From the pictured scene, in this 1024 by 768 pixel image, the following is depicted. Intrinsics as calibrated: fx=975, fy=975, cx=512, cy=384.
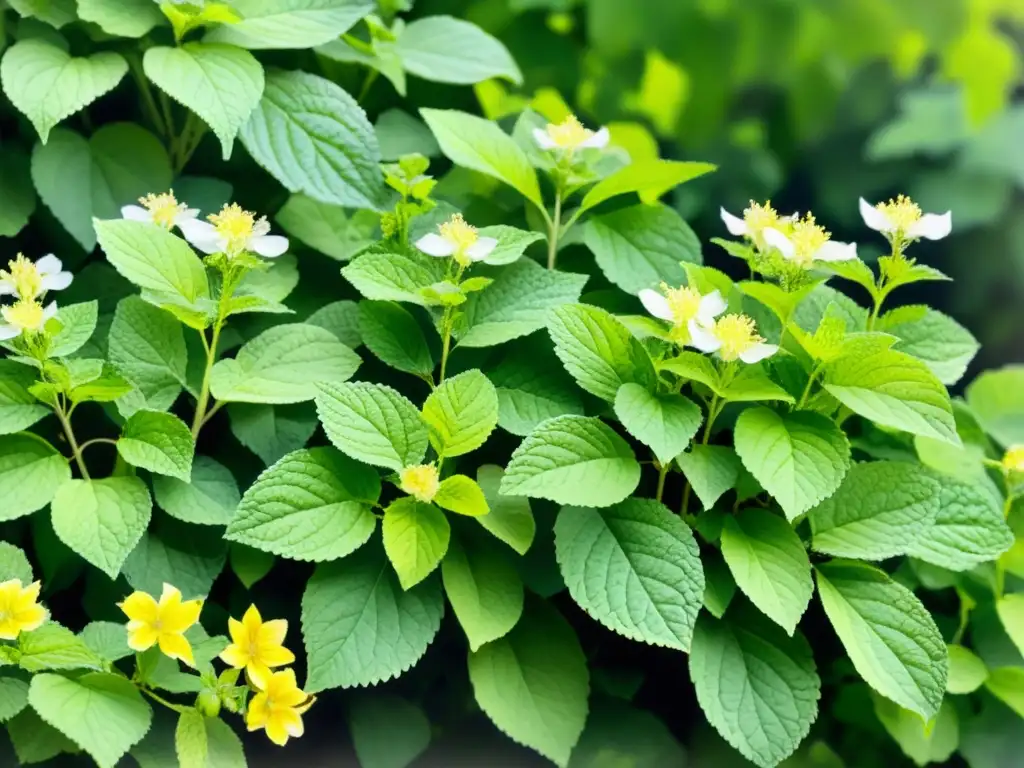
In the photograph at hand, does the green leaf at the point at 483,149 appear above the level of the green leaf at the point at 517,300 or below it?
above

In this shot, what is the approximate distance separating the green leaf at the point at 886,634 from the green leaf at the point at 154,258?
525 mm

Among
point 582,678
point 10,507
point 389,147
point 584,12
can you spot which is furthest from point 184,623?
point 584,12

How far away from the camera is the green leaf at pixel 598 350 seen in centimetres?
72

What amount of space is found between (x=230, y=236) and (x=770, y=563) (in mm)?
458

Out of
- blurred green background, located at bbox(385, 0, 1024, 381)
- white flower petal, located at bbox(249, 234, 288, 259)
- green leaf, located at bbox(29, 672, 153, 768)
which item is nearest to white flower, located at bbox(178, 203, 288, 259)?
white flower petal, located at bbox(249, 234, 288, 259)

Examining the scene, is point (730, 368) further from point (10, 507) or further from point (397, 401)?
point (10, 507)

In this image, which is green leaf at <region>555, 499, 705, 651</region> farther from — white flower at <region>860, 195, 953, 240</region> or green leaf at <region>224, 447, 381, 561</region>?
white flower at <region>860, 195, 953, 240</region>

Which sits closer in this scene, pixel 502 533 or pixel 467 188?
pixel 502 533

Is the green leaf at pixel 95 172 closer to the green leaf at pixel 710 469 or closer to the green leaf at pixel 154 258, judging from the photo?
the green leaf at pixel 154 258

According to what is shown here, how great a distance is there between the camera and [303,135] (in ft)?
2.90

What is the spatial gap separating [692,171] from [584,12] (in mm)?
773

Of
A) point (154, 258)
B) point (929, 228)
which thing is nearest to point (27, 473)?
point (154, 258)

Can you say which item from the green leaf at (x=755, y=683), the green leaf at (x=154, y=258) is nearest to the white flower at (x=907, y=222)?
the green leaf at (x=755, y=683)

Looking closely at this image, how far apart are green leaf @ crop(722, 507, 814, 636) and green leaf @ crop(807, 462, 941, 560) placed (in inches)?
1.2
